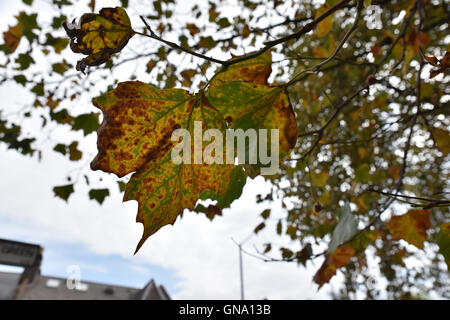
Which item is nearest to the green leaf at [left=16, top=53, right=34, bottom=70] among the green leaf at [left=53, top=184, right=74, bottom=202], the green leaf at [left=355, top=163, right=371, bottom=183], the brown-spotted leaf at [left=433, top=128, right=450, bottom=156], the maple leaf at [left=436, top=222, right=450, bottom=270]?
the green leaf at [left=53, top=184, right=74, bottom=202]

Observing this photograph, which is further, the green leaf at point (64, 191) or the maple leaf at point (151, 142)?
the green leaf at point (64, 191)

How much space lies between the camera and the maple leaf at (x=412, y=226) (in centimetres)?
120

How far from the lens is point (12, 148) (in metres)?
2.81

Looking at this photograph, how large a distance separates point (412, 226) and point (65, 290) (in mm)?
21791

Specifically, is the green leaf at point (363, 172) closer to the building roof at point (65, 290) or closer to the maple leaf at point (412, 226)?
the maple leaf at point (412, 226)

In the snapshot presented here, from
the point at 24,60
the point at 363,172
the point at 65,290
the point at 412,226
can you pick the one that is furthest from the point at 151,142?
the point at 65,290

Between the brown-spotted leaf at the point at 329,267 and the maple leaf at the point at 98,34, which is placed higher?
the maple leaf at the point at 98,34

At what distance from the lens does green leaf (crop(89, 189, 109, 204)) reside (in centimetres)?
240

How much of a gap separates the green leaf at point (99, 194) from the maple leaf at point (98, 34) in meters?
2.06

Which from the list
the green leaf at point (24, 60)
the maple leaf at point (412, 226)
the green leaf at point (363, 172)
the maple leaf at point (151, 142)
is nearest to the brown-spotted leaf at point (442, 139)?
the green leaf at point (363, 172)

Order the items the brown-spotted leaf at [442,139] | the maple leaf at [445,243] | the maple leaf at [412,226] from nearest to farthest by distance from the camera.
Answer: the maple leaf at [445,243] → the maple leaf at [412,226] → the brown-spotted leaf at [442,139]

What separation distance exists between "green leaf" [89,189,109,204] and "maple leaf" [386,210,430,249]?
2197 millimetres
